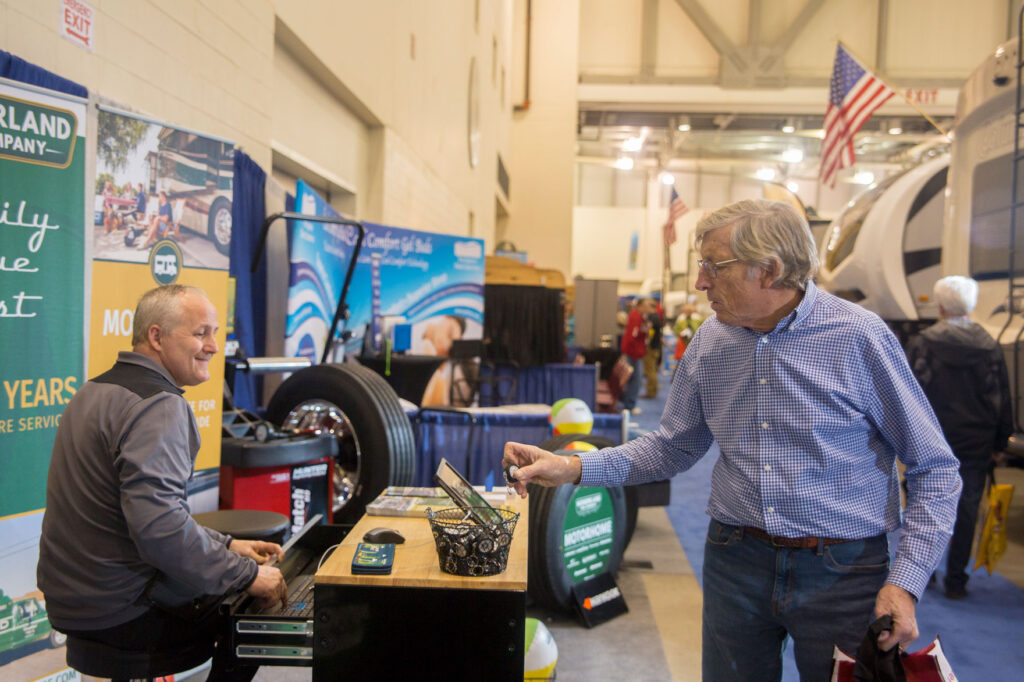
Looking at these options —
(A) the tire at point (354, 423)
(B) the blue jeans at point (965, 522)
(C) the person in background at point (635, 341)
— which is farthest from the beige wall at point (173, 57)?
(C) the person in background at point (635, 341)

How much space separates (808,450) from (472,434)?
3.66 m

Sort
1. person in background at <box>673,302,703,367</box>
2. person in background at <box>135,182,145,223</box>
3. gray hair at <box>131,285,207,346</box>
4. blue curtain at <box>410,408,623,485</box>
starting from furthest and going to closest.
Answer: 1. person in background at <box>673,302,703,367</box>
2. blue curtain at <box>410,408,623,485</box>
3. person in background at <box>135,182,145,223</box>
4. gray hair at <box>131,285,207,346</box>

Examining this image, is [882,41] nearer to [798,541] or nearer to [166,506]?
[798,541]

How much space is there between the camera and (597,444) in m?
4.00

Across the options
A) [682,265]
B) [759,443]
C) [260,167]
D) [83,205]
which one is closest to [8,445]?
[83,205]

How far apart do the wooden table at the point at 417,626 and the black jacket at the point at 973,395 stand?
345cm

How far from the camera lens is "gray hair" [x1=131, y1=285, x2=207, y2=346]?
188 centimetres

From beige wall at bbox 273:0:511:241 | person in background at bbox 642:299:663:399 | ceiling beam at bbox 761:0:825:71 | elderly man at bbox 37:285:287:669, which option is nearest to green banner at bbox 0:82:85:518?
elderly man at bbox 37:285:287:669

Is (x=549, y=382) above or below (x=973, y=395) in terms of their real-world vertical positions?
below

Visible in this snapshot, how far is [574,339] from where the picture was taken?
49.5ft

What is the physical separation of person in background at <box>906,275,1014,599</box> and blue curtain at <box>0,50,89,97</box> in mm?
4315

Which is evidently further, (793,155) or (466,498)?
(793,155)

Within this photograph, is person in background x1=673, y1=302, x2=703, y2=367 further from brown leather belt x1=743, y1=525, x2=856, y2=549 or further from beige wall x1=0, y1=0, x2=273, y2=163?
brown leather belt x1=743, y1=525, x2=856, y2=549

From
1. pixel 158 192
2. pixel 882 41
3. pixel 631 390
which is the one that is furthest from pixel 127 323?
pixel 882 41
